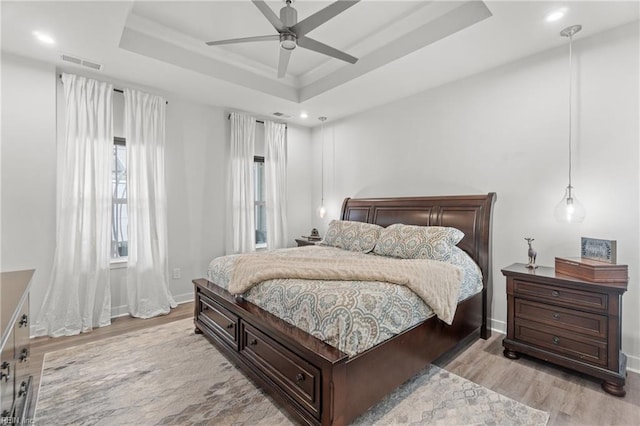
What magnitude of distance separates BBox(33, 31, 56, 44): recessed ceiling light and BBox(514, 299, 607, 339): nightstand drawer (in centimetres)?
457

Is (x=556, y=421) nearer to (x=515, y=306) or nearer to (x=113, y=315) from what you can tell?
(x=515, y=306)

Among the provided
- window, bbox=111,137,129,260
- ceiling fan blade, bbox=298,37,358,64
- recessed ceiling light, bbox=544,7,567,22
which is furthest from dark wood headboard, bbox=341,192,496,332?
window, bbox=111,137,129,260

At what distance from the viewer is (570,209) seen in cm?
258

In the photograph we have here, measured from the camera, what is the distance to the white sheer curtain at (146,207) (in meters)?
3.52

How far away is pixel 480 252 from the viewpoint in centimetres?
310

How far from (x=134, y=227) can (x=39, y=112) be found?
1.42 meters

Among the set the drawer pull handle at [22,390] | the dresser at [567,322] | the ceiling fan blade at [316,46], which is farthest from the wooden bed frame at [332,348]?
the ceiling fan blade at [316,46]

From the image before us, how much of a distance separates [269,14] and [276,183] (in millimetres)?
2941

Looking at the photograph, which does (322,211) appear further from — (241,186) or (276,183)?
(241,186)

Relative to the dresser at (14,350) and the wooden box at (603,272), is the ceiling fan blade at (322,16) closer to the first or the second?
the dresser at (14,350)

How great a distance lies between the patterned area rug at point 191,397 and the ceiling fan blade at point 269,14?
8.51 ft

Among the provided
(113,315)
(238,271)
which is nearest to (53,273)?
(113,315)

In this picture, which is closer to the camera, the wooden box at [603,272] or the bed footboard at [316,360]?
the bed footboard at [316,360]

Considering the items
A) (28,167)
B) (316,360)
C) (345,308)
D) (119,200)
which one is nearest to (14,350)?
(316,360)
